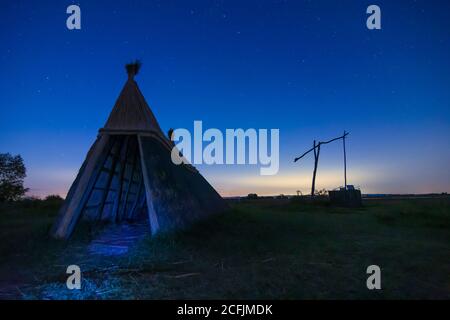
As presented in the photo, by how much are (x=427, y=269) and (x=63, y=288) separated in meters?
6.86

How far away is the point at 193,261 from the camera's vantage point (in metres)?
6.02

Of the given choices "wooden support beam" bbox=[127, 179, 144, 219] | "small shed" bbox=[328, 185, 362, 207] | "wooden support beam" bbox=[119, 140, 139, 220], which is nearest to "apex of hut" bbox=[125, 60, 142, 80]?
"wooden support beam" bbox=[119, 140, 139, 220]

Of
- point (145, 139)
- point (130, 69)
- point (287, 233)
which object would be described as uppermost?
point (130, 69)

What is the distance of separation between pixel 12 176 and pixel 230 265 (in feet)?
122

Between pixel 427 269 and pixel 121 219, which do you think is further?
pixel 121 219

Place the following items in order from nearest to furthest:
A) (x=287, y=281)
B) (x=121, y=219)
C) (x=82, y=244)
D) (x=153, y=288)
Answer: (x=153, y=288) → (x=287, y=281) → (x=82, y=244) → (x=121, y=219)

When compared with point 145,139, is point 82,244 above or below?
below

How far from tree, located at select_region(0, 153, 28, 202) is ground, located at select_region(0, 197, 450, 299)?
96.0 feet

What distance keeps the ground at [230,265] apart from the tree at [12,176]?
29.3 meters

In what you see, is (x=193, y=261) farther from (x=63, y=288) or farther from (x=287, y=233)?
(x=287, y=233)

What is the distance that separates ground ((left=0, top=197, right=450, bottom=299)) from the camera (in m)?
4.32

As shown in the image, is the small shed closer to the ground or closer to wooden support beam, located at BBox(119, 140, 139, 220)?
the ground
